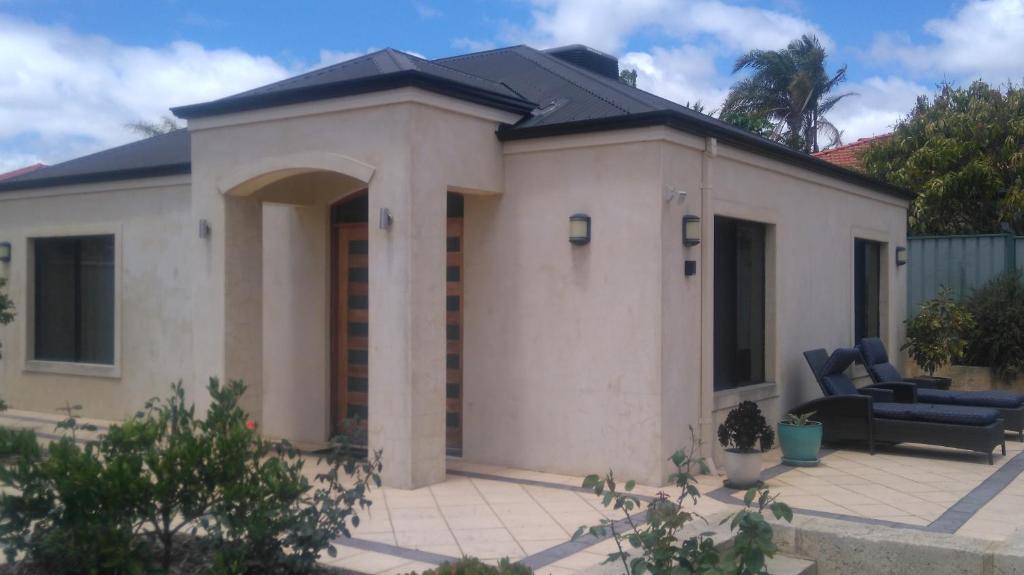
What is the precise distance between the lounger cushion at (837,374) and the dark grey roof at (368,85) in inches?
170

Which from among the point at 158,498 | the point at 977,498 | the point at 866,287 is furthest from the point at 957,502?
the point at 158,498

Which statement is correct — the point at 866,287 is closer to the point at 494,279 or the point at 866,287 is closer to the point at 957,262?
the point at 957,262

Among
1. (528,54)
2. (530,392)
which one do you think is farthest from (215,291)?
(528,54)

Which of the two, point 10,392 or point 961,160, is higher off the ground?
point 961,160

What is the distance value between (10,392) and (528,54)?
28.5ft

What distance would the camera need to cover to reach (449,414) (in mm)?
9961

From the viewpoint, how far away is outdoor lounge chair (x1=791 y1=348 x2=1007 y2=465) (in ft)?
31.7

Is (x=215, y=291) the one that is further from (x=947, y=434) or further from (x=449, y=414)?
(x=947, y=434)

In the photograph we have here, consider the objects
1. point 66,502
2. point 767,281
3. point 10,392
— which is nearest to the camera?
point 66,502

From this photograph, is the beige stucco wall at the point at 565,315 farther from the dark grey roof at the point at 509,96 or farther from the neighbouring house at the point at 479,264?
the dark grey roof at the point at 509,96

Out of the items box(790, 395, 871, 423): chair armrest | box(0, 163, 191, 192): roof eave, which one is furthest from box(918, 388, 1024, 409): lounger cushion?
box(0, 163, 191, 192): roof eave

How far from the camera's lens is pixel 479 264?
9.45 meters

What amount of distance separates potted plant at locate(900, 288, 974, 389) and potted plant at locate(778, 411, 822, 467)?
4965 millimetres

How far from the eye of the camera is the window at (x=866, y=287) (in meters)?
13.3
